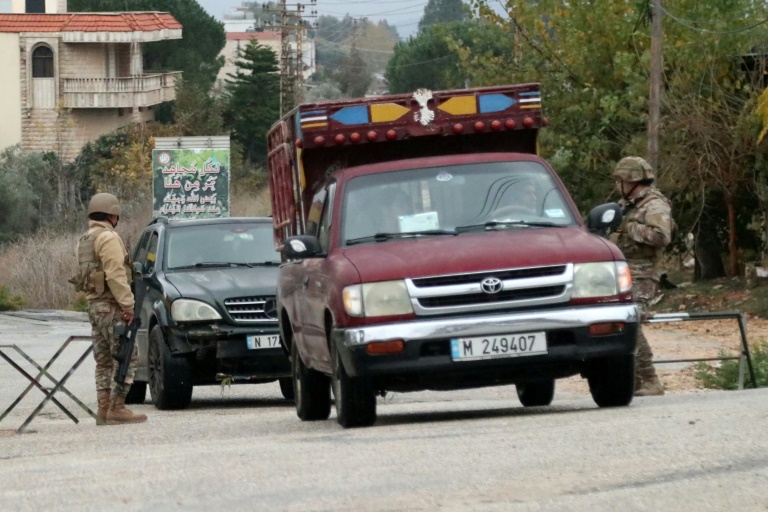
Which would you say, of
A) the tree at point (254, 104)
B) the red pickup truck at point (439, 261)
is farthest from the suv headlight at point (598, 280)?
the tree at point (254, 104)

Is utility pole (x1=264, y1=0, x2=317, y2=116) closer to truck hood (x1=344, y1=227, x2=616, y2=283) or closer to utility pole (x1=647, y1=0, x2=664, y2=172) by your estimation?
utility pole (x1=647, y1=0, x2=664, y2=172)

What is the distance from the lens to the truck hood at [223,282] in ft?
48.4

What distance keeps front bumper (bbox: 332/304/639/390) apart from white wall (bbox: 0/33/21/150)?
240ft

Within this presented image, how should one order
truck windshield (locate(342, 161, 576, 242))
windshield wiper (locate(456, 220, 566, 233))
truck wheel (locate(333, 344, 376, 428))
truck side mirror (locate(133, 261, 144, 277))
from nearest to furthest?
truck wheel (locate(333, 344, 376, 428)) → windshield wiper (locate(456, 220, 566, 233)) → truck windshield (locate(342, 161, 576, 242)) → truck side mirror (locate(133, 261, 144, 277))

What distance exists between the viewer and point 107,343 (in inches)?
501

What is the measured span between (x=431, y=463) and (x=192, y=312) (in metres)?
6.97

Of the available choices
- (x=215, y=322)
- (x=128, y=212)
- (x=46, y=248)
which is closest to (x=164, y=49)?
(x=128, y=212)

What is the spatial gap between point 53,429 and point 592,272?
4.87 meters

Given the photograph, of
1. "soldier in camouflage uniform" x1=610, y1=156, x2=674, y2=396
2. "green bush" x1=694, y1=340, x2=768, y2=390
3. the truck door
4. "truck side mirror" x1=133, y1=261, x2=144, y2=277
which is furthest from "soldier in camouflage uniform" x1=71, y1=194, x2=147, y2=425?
"green bush" x1=694, y1=340, x2=768, y2=390

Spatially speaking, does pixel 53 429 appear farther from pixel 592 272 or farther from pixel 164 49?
pixel 164 49

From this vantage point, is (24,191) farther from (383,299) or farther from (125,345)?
(383,299)

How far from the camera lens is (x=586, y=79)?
33.0m

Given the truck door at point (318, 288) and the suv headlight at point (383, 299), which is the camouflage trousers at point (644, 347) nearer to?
the truck door at point (318, 288)

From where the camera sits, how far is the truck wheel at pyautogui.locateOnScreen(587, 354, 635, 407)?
10570 mm
